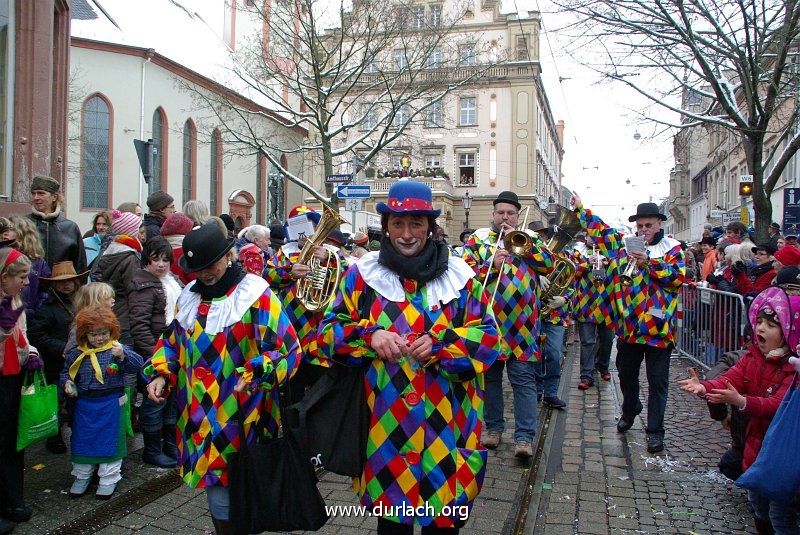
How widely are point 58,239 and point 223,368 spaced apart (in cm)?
377

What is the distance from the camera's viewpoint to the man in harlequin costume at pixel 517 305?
18.7ft

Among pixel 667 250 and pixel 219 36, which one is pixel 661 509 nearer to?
pixel 667 250

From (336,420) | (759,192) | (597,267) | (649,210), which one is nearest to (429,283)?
(336,420)

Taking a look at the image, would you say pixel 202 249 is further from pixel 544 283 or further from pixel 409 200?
pixel 544 283

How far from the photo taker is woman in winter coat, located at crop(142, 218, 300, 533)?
3.15m

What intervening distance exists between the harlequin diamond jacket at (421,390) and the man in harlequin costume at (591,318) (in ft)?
18.2

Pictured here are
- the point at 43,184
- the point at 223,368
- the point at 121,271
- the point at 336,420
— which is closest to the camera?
the point at 336,420

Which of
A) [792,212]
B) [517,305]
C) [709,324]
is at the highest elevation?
[792,212]

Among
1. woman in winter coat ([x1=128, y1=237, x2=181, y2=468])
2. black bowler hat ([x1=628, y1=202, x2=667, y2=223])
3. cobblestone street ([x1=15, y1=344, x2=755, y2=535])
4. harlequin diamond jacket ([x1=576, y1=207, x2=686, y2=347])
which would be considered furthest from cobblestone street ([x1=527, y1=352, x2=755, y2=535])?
woman in winter coat ([x1=128, y1=237, x2=181, y2=468])

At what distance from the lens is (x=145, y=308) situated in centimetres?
545

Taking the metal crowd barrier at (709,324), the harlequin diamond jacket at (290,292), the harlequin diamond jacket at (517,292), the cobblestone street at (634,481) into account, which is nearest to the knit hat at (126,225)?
the harlequin diamond jacket at (290,292)

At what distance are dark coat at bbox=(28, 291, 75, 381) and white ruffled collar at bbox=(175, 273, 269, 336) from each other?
2.65 meters

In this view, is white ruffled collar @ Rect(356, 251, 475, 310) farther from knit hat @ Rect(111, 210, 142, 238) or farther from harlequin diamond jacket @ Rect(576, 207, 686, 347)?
knit hat @ Rect(111, 210, 142, 238)

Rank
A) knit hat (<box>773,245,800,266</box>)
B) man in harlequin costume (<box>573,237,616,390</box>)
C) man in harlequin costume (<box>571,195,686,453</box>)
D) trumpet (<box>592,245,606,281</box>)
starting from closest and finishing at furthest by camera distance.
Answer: knit hat (<box>773,245,800,266</box>) → man in harlequin costume (<box>571,195,686,453</box>) → man in harlequin costume (<box>573,237,616,390</box>) → trumpet (<box>592,245,606,281</box>)
